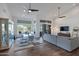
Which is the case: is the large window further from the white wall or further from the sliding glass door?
the white wall

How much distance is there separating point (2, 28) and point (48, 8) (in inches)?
106

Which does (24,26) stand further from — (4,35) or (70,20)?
(70,20)

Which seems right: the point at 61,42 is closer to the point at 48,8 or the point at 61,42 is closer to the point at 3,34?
the point at 48,8

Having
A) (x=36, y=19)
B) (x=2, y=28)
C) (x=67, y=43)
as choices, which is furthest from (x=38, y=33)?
(x=2, y=28)

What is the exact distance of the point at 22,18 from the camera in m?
5.55

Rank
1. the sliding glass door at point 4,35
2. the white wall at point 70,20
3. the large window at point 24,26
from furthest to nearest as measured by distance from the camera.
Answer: the sliding glass door at point 4,35 < the white wall at point 70,20 < the large window at point 24,26

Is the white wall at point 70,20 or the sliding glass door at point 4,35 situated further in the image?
the sliding glass door at point 4,35

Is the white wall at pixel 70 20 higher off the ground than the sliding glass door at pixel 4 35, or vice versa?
the white wall at pixel 70 20

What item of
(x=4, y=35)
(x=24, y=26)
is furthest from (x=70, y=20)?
(x=4, y=35)

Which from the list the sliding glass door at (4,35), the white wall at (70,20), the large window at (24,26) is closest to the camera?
the large window at (24,26)

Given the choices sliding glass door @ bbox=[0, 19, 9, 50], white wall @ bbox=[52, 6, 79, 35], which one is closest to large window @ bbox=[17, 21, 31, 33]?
sliding glass door @ bbox=[0, 19, 9, 50]

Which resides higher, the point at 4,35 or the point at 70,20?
the point at 70,20

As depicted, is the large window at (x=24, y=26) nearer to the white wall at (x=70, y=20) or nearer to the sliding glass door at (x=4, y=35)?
the sliding glass door at (x=4, y=35)

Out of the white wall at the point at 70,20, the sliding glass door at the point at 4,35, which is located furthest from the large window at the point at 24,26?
the white wall at the point at 70,20
